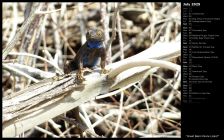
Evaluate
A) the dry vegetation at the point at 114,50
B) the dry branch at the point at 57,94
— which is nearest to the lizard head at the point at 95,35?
the dry branch at the point at 57,94

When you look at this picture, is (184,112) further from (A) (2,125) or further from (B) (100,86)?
(A) (2,125)

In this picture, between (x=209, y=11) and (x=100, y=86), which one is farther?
(x=209, y=11)

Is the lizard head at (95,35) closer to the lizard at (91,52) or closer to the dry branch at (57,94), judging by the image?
the lizard at (91,52)

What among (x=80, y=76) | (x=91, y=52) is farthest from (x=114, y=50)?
(x=80, y=76)

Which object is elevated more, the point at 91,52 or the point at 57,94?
the point at 91,52

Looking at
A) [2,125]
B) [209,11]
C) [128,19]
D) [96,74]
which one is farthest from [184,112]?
[128,19]

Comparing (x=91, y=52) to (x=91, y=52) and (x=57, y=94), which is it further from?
(x=57, y=94)

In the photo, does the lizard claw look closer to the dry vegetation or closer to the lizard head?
the lizard head

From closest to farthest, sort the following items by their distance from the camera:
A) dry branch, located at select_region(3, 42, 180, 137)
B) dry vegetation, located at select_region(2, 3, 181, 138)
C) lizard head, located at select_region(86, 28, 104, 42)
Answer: dry branch, located at select_region(3, 42, 180, 137) < lizard head, located at select_region(86, 28, 104, 42) < dry vegetation, located at select_region(2, 3, 181, 138)

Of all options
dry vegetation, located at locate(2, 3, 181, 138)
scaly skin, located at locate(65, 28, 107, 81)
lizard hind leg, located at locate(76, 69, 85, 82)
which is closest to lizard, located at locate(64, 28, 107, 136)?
→ scaly skin, located at locate(65, 28, 107, 81)
